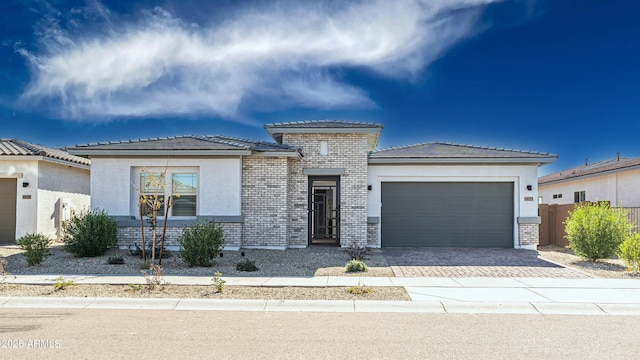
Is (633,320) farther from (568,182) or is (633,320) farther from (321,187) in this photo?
(568,182)

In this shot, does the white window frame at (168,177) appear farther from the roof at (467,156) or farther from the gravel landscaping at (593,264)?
the gravel landscaping at (593,264)

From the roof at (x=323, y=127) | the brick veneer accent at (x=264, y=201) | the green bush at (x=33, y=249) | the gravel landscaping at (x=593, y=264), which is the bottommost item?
the gravel landscaping at (x=593, y=264)

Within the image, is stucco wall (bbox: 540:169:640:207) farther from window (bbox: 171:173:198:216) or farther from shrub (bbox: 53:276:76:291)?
shrub (bbox: 53:276:76:291)

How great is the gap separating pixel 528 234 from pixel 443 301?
9.50 metres

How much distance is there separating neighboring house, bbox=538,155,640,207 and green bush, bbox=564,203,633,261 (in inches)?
92.8

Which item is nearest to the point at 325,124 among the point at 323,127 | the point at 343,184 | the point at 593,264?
the point at 323,127

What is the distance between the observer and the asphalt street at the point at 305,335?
17.0 ft

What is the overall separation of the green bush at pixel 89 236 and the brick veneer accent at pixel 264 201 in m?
4.16

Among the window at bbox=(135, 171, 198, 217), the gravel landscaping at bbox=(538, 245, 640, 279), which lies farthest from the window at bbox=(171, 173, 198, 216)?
the gravel landscaping at bbox=(538, 245, 640, 279)

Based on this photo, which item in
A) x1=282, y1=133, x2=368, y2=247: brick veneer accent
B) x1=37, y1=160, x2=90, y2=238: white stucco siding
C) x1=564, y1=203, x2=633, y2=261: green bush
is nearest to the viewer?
x1=564, y1=203, x2=633, y2=261: green bush

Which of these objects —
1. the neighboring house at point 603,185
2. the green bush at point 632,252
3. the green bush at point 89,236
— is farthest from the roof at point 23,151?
the neighboring house at point 603,185

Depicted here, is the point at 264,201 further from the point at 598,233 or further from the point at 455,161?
the point at 598,233

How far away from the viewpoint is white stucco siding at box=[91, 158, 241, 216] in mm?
14164

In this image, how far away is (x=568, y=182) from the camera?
908 inches
